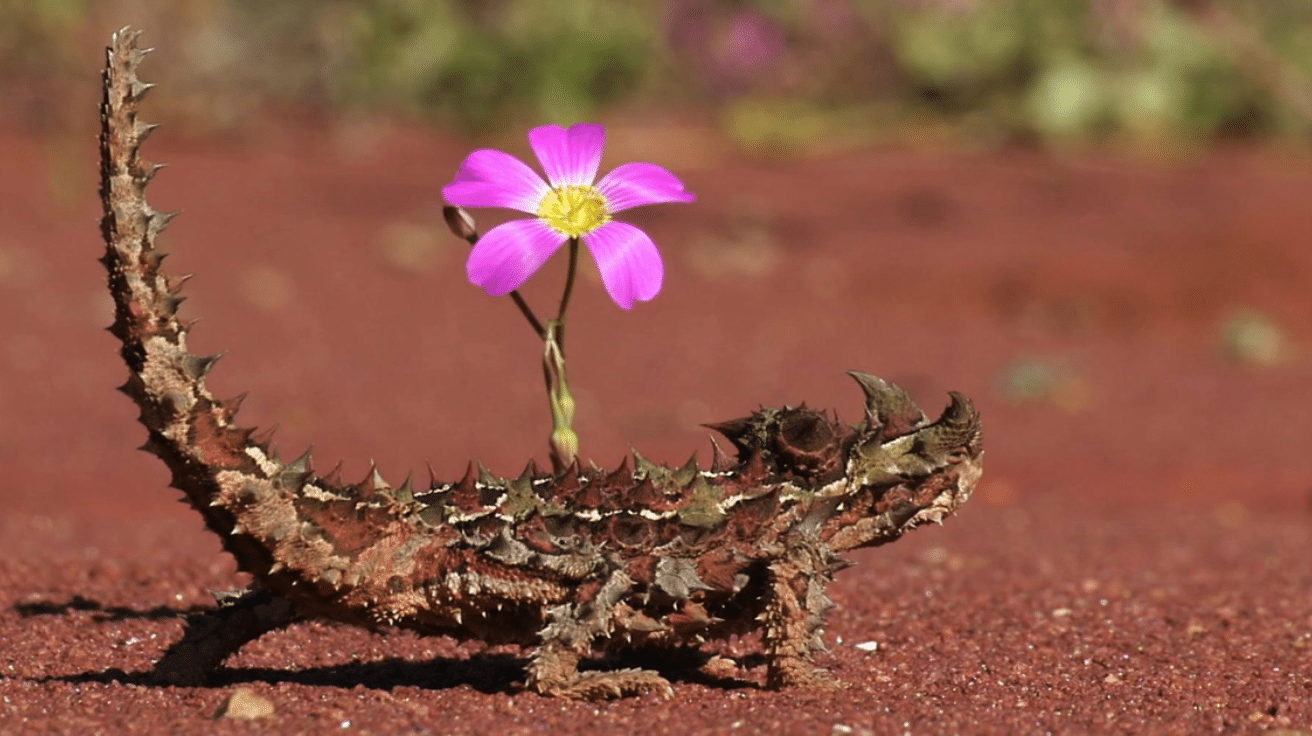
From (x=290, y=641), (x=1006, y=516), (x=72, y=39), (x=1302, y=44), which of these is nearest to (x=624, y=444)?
(x=1006, y=516)

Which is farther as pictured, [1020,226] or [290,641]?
[1020,226]

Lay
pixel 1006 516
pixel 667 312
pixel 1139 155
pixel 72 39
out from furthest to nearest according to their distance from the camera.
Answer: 1. pixel 1139 155
2. pixel 72 39
3. pixel 667 312
4. pixel 1006 516

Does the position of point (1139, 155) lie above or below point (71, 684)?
above

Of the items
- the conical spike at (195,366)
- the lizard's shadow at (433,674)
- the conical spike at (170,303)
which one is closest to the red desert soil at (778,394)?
the lizard's shadow at (433,674)

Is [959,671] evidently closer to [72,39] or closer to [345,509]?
[345,509]

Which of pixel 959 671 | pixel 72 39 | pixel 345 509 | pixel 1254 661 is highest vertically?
pixel 72 39

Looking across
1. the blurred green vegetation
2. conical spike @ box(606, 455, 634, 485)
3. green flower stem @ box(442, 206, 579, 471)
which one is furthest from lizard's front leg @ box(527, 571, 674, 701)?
the blurred green vegetation
